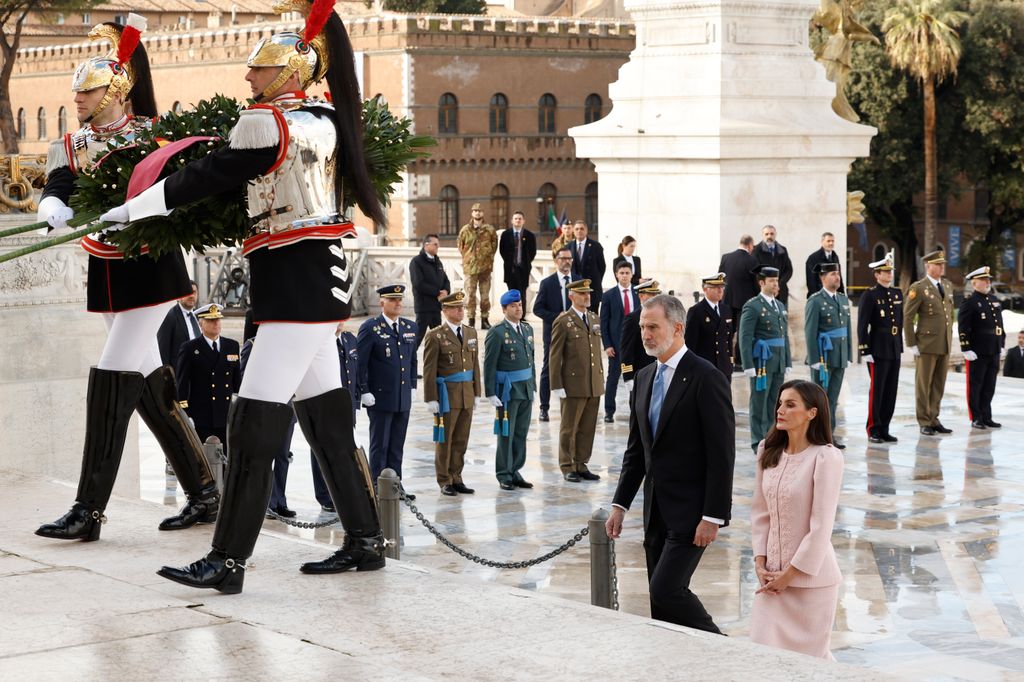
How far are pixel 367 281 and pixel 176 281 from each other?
2088 centimetres

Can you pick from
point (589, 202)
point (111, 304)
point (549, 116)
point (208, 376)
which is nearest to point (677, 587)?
point (111, 304)

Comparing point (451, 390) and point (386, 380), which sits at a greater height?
point (386, 380)

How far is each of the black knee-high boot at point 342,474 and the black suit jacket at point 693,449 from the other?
1342 mm

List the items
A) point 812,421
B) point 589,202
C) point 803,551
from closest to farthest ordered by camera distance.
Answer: point 803,551 → point 812,421 → point 589,202

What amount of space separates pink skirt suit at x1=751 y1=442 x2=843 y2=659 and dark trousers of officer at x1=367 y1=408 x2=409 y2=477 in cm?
591

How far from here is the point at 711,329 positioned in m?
13.5

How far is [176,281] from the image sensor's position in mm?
6418

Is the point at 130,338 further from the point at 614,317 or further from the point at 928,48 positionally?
the point at 928,48

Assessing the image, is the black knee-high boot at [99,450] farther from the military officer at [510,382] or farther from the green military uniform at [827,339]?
the green military uniform at [827,339]

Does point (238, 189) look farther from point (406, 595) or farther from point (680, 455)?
point (680, 455)

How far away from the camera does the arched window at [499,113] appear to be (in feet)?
221

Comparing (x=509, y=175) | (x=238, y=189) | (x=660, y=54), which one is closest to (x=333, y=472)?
(x=238, y=189)

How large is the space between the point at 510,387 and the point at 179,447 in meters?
6.09

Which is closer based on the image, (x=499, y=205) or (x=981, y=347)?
(x=981, y=347)
